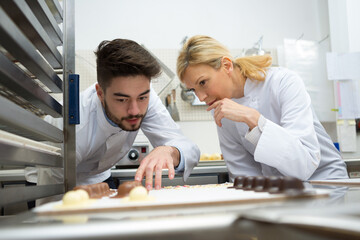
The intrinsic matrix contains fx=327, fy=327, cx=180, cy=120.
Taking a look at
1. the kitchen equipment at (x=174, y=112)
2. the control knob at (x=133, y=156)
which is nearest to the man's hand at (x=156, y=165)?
the control knob at (x=133, y=156)

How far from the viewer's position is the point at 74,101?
1134 mm

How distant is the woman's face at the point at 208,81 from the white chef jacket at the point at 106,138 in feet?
0.81

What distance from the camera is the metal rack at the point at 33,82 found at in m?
0.60

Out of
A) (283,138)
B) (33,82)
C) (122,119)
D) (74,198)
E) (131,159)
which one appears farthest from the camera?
(131,159)

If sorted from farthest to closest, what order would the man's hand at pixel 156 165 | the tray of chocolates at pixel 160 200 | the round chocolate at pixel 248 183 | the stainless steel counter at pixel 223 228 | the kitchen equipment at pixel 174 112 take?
the kitchen equipment at pixel 174 112 < the man's hand at pixel 156 165 < the round chocolate at pixel 248 183 < the tray of chocolates at pixel 160 200 < the stainless steel counter at pixel 223 228

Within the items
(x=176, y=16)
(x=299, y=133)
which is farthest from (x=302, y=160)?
(x=176, y=16)

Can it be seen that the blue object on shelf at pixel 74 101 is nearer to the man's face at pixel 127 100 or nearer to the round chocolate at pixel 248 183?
the man's face at pixel 127 100

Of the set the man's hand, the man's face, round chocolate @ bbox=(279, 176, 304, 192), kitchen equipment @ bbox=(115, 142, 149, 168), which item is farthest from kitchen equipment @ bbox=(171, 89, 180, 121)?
round chocolate @ bbox=(279, 176, 304, 192)

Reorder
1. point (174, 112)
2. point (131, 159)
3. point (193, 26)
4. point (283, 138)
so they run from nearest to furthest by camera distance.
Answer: point (283, 138)
point (131, 159)
point (174, 112)
point (193, 26)

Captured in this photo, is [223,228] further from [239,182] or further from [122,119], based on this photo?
[122,119]

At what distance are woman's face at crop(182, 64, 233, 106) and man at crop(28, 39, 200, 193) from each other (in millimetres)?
203

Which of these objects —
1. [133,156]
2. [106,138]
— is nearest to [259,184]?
[106,138]

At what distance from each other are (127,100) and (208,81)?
458 millimetres

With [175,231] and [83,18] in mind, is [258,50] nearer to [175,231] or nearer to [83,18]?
[83,18]
